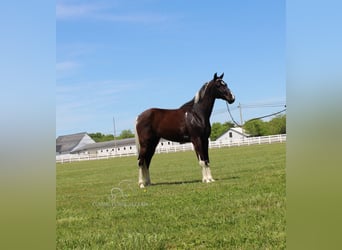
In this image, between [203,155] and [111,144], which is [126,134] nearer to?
[111,144]

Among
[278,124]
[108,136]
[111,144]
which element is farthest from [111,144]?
[278,124]

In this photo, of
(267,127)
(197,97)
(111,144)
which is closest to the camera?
(267,127)

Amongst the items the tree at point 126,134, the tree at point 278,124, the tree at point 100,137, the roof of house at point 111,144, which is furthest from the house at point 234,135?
the tree at point 100,137

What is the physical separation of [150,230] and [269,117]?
108 cm

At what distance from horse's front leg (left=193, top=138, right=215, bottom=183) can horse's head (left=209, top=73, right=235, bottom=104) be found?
19.5 inches

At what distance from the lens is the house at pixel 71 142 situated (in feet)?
10.0

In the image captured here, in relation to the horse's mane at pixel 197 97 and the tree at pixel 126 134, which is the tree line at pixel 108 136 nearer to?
the tree at pixel 126 134

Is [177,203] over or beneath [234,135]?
beneath

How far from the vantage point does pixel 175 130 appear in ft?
11.6

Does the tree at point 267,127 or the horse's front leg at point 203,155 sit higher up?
the tree at point 267,127

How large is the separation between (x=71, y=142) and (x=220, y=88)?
1.16 meters

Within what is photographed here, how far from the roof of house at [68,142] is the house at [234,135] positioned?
110 centimetres

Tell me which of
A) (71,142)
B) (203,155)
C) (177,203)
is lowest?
(177,203)

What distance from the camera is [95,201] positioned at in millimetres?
3232
